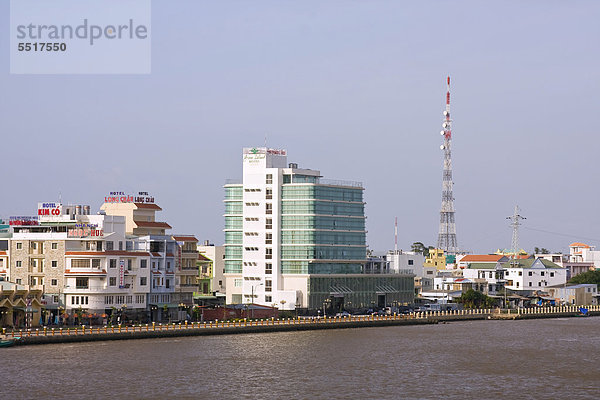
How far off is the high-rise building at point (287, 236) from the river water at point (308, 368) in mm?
39339

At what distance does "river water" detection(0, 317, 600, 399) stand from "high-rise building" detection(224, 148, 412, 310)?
129 feet

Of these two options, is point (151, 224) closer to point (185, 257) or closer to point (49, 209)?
point (185, 257)

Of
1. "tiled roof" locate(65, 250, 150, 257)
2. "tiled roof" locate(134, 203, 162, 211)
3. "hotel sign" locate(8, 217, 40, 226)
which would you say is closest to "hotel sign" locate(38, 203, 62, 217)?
"hotel sign" locate(8, 217, 40, 226)

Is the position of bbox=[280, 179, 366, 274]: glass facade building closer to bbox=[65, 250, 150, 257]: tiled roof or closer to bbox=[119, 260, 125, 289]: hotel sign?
bbox=[65, 250, 150, 257]: tiled roof

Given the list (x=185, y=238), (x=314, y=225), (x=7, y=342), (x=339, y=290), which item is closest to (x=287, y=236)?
(x=314, y=225)

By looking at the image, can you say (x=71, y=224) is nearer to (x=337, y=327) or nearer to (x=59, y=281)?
(x=59, y=281)

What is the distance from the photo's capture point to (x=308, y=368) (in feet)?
361

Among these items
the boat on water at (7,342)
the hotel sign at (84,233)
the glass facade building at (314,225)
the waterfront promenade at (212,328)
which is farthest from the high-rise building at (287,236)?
the boat on water at (7,342)

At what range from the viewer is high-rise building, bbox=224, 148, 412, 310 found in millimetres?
189625

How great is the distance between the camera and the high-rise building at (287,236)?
189625 mm

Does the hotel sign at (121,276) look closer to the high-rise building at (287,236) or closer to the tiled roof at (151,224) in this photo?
the tiled roof at (151,224)

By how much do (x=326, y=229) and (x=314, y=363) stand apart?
258 ft

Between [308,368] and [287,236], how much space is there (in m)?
82.2

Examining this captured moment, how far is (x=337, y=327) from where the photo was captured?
166 metres
